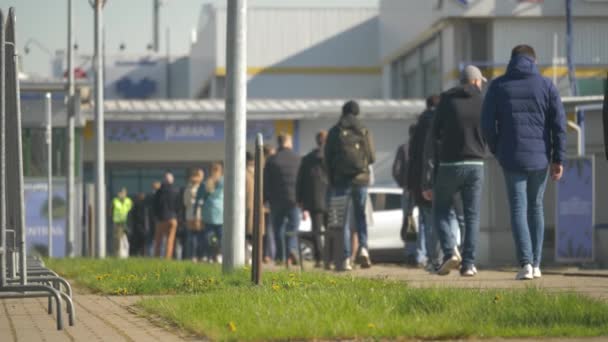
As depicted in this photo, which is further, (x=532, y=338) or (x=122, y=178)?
(x=122, y=178)

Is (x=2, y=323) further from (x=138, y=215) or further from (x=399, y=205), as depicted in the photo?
(x=138, y=215)

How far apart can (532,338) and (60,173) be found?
27.3 meters

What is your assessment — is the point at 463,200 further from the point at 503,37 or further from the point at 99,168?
the point at 503,37

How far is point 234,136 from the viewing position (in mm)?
13773

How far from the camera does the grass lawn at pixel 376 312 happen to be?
8281mm

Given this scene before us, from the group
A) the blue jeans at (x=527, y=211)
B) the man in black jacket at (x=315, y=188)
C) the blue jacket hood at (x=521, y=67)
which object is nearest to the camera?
the blue jeans at (x=527, y=211)

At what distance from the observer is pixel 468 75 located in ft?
49.9

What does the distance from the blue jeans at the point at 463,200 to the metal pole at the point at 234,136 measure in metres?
2.05

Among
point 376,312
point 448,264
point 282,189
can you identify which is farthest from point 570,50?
point 376,312

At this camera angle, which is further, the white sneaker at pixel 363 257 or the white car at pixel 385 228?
the white car at pixel 385 228

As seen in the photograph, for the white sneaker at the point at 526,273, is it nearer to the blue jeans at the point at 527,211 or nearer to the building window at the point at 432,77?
the blue jeans at the point at 527,211

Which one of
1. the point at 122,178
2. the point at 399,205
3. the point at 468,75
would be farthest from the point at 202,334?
the point at 122,178

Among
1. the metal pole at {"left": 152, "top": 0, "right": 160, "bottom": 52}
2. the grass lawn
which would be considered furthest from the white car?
the metal pole at {"left": 152, "top": 0, "right": 160, "bottom": 52}

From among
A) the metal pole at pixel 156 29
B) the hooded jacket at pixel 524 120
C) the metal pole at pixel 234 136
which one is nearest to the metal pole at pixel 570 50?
the hooded jacket at pixel 524 120
